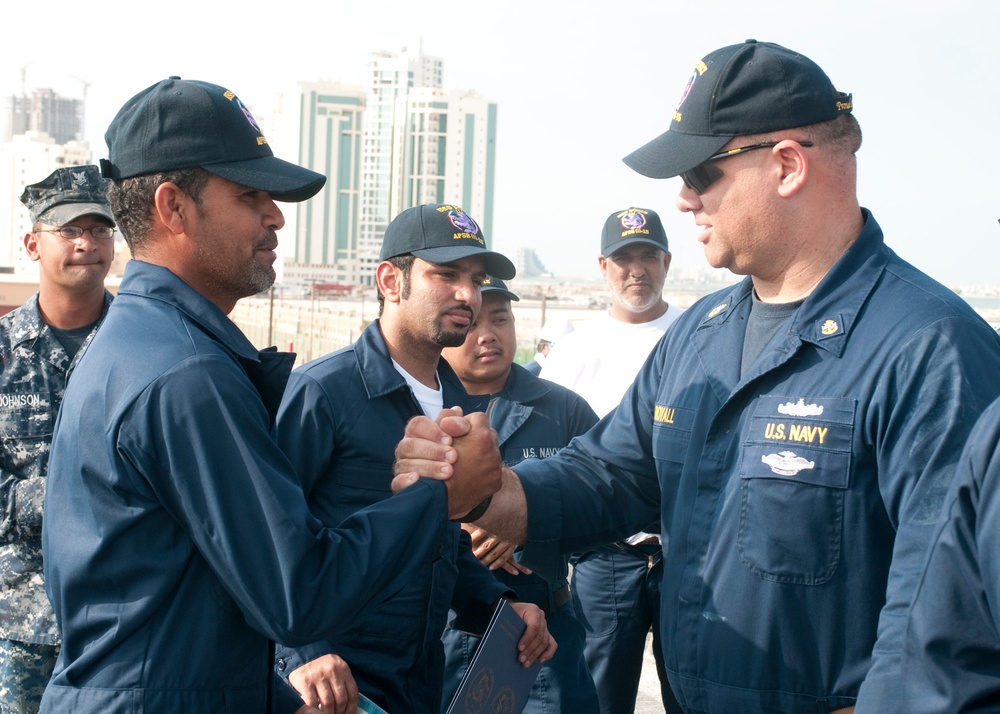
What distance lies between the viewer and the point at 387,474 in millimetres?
3150

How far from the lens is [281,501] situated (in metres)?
1.98

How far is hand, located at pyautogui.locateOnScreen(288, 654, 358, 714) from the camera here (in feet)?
8.94

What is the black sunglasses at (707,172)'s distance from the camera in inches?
100

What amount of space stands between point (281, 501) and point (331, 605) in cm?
23

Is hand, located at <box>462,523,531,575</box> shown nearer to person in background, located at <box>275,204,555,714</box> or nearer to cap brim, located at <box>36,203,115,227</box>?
person in background, located at <box>275,204,555,714</box>

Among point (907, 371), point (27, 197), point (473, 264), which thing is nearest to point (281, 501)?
point (907, 371)

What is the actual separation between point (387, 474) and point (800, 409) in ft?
4.34

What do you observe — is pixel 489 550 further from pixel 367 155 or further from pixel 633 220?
pixel 367 155

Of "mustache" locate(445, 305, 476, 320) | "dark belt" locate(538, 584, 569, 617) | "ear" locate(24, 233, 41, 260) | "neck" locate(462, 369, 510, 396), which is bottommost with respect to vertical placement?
"dark belt" locate(538, 584, 569, 617)

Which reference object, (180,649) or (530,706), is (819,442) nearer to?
(180,649)

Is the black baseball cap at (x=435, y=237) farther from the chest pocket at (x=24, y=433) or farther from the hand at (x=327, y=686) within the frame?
the hand at (x=327, y=686)

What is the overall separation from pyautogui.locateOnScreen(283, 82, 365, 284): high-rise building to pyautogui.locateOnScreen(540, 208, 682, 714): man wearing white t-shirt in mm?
118235

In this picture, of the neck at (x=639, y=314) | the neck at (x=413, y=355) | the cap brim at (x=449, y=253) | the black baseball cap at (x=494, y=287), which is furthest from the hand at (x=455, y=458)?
the neck at (x=639, y=314)

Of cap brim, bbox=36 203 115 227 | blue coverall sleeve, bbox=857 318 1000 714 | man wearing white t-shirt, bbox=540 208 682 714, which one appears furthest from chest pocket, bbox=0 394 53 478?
blue coverall sleeve, bbox=857 318 1000 714
